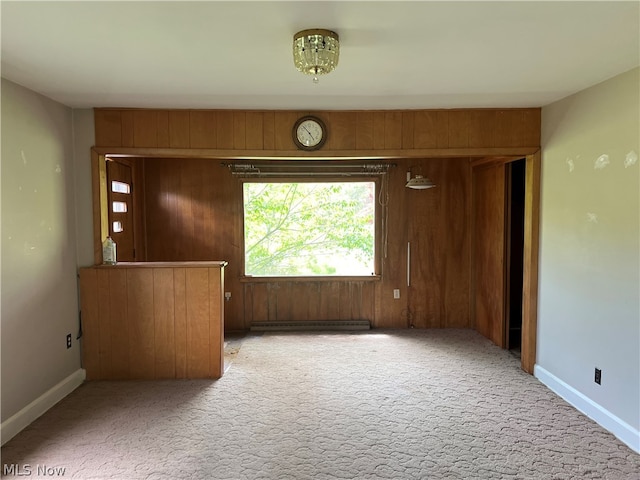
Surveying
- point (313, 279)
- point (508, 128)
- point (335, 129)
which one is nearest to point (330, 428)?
point (335, 129)

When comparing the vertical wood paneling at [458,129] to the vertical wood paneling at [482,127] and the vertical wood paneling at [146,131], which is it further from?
the vertical wood paneling at [146,131]

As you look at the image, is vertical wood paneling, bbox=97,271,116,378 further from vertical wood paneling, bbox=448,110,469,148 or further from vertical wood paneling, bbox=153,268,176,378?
vertical wood paneling, bbox=448,110,469,148

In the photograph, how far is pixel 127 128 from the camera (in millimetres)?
3307

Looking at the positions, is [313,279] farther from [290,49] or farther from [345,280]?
[290,49]

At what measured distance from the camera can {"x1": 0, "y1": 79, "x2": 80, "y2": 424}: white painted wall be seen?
2551 mm

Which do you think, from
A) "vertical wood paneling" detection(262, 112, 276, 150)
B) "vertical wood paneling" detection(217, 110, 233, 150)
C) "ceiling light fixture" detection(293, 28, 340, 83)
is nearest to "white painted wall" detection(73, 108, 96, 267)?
"vertical wood paneling" detection(217, 110, 233, 150)

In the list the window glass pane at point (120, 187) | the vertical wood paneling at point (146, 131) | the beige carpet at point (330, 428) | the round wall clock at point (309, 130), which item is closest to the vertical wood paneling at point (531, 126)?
the round wall clock at point (309, 130)

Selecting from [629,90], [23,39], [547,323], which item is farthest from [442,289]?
[23,39]

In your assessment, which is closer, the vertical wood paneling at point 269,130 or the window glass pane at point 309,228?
the vertical wood paneling at point 269,130

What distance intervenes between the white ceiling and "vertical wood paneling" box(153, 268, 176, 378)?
144 cm

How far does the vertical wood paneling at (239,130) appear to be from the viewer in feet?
11.0

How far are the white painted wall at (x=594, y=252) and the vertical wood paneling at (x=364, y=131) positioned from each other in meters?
1.43

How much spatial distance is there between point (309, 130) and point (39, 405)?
2.87 m

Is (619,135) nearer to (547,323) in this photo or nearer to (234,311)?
(547,323)
